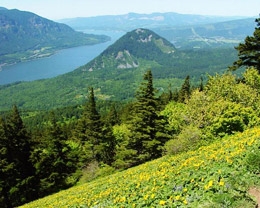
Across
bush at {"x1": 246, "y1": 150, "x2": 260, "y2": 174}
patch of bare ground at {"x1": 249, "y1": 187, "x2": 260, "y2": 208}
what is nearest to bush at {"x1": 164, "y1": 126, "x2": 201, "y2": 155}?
bush at {"x1": 246, "y1": 150, "x2": 260, "y2": 174}

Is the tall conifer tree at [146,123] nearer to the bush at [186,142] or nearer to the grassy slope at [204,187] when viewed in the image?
the bush at [186,142]

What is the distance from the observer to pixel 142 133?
37844 mm

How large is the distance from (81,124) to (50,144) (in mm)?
13462

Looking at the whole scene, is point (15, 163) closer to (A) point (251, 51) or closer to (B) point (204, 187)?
(A) point (251, 51)

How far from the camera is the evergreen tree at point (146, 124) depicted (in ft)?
122

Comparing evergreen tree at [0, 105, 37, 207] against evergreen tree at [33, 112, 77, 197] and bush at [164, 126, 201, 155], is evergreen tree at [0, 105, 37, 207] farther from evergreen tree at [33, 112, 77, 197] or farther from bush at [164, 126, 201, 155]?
bush at [164, 126, 201, 155]

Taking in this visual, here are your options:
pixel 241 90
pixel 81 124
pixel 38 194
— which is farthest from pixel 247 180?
pixel 81 124

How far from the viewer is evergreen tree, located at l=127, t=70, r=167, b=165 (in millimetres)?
37094

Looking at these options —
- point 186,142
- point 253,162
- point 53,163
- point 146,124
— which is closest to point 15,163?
point 53,163

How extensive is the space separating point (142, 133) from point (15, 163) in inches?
622

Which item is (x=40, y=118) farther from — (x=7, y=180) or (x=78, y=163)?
(x=7, y=180)

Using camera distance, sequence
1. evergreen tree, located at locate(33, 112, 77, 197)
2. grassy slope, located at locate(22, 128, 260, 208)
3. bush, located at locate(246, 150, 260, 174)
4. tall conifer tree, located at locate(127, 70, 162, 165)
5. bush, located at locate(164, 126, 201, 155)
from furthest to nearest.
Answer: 1. evergreen tree, located at locate(33, 112, 77, 197)
2. tall conifer tree, located at locate(127, 70, 162, 165)
3. bush, located at locate(164, 126, 201, 155)
4. bush, located at locate(246, 150, 260, 174)
5. grassy slope, located at locate(22, 128, 260, 208)

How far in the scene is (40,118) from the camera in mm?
165750

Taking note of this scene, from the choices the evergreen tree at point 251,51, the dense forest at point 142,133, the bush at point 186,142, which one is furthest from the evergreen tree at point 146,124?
the bush at point 186,142
